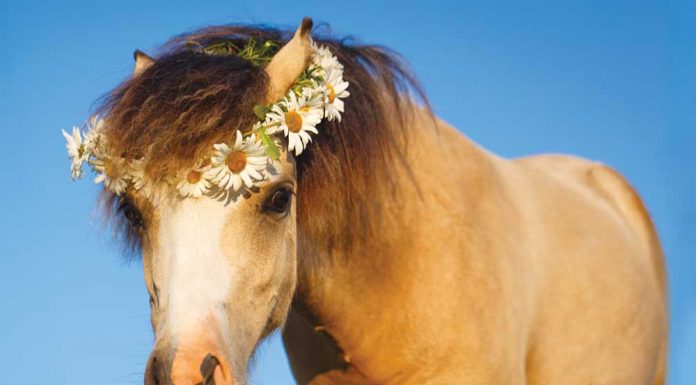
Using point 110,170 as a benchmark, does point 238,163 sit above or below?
above

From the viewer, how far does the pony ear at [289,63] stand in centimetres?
385

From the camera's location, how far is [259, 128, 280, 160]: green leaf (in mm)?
3609

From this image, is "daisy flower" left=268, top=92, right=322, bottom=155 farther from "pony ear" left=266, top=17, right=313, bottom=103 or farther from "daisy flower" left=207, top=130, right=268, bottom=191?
"daisy flower" left=207, top=130, right=268, bottom=191

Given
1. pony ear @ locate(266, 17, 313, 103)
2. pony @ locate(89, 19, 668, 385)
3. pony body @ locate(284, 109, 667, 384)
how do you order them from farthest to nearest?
pony body @ locate(284, 109, 667, 384), pony ear @ locate(266, 17, 313, 103), pony @ locate(89, 19, 668, 385)

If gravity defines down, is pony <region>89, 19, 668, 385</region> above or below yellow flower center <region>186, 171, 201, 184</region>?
below

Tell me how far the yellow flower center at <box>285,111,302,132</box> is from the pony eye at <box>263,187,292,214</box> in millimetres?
255

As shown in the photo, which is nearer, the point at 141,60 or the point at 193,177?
the point at 193,177

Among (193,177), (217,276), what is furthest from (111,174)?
(217,276)

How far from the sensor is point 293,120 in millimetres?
3748

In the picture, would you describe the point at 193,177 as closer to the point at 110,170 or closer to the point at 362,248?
the point at 110,170

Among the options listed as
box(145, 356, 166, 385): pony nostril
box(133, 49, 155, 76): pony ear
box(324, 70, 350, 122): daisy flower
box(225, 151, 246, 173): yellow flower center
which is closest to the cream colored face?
box(145, 356, 166, 385): pony nostril

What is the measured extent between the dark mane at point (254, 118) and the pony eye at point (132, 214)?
0.22m

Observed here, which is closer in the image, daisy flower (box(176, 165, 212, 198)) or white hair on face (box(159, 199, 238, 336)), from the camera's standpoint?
white hair on face (box(159, 199, 238, 336))

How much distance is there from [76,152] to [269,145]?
1005 millimetres
